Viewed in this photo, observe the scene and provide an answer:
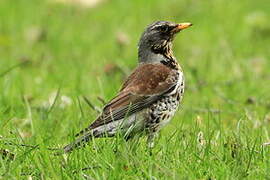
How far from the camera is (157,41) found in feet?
20.7

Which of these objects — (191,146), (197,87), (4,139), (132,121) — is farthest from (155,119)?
(197,87)

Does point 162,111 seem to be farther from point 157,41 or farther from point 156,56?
point 157,41

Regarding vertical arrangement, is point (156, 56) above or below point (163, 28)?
below

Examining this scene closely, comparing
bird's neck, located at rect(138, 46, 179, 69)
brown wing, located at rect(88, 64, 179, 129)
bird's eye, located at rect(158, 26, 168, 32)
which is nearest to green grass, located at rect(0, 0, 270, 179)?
brown wing, located at rect(88, 64, 179, 129)

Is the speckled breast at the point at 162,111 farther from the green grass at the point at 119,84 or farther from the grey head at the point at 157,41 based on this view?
the grey head at the point at 157,41

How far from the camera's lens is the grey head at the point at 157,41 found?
20.6ft

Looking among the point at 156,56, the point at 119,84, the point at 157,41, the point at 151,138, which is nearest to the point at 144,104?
the point at 151,138

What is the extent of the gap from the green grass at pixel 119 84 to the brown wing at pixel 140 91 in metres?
0.27

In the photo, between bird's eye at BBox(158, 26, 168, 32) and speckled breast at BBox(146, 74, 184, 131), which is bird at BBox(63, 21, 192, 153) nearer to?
speckled breast at BBox(146, 74, 184, 131)

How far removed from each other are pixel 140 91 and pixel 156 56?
651 millimetres

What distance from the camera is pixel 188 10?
11555 mm

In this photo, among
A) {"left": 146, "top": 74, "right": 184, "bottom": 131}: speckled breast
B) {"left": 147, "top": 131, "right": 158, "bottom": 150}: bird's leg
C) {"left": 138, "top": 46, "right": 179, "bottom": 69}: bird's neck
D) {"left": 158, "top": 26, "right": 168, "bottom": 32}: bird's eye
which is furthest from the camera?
{"left": 158, "top": 26, "right": 168, "bottom": 32}: bird's eye

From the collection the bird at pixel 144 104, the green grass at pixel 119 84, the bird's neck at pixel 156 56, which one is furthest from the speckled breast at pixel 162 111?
the bird's neck at pixel 156 56

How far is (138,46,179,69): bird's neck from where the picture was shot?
6.22m
